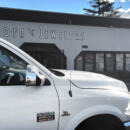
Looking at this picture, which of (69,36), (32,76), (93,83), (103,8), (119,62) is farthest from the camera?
(103,8)

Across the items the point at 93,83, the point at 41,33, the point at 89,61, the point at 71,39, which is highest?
the point at 41,33

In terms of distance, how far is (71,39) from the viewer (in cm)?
1606

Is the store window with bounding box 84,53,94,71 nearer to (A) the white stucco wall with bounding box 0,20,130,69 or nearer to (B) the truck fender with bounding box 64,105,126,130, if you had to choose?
(A) the white stucco wall with bounding box 0,20,130,69

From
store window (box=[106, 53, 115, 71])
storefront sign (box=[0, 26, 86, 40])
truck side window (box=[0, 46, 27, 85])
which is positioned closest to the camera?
truck side window (box=[0, 46, 27, 85])

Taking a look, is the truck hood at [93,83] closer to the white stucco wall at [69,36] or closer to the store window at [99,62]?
the white stucco wall at [69,36]

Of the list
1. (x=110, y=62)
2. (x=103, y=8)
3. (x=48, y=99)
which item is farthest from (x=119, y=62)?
(x=103, y=8)

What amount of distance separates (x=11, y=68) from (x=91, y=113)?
1.10m

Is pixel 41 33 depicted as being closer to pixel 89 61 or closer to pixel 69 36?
pixel 69 36

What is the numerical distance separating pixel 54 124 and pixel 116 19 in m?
15.4

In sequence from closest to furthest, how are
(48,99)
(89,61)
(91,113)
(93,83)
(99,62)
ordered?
(48,99) → (91,113) → (93,83) → (89,61) → (99,62)

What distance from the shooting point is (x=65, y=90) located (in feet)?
8.71

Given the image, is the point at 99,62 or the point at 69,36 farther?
the point at 99,62

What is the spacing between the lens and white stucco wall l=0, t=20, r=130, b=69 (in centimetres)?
1463

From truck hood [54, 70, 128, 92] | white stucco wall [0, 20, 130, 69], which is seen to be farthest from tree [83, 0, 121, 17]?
truck hood [54, 70, 128, 92]
